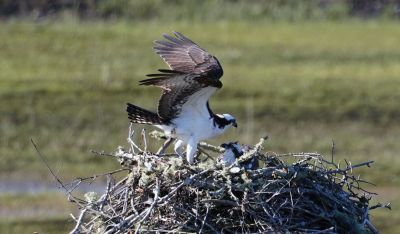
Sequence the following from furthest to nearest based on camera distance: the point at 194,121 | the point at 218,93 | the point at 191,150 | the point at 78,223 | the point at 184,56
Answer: the point at 218,93 → the point at 184,56 → the point at 194,121 → the point at 191,150 → the point at 78,223

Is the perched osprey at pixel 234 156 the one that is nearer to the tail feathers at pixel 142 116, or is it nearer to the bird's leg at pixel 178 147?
the bird's leg at pixel 178 147

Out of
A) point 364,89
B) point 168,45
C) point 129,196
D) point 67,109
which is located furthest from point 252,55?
point 129,196

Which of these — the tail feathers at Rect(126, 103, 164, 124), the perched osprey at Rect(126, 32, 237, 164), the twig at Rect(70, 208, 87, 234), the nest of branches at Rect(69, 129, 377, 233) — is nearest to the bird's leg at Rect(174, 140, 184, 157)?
the perched osprey at Rect(126, 32, 237, 164)

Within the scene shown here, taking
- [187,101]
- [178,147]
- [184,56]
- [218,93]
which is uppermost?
[184,56]

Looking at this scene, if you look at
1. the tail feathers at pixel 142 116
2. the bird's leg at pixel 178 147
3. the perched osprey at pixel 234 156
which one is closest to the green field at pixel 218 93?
the bird's leg at pixel 178 147

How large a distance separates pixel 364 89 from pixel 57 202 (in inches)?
280

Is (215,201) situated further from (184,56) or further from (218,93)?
(218,93)

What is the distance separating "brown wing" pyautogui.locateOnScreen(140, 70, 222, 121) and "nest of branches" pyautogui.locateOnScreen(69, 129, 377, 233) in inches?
24.5

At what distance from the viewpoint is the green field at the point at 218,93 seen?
19578 mm

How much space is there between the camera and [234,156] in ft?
35.2

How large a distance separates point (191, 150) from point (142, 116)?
515mm

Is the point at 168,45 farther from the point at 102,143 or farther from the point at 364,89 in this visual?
the point at 364,89

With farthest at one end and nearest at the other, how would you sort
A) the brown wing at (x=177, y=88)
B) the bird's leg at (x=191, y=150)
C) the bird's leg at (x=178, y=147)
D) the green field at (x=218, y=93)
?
the green field at (x=218, y=93)
the bird's leg at (x=178, y=147)
the bird's leg at (x=191, y=150)
the brown wing at (x=177, y=88)

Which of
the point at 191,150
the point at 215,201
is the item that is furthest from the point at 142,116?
the point at 215,201
